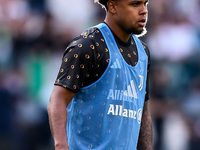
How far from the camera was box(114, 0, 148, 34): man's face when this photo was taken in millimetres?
2691

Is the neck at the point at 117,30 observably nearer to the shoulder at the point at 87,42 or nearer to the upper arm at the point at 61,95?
the shoulder at the point at 87,42

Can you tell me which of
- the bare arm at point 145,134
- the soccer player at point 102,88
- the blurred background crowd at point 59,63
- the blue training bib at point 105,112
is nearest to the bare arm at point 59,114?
the soccer player at point 102,88

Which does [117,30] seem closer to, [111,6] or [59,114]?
[111,6]

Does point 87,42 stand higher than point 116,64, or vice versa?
point 87,42

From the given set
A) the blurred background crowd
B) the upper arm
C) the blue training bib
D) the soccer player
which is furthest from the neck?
Result: the blurred background crowd

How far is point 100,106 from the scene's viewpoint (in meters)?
2.52

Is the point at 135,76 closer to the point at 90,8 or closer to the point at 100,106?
the point at 100,106

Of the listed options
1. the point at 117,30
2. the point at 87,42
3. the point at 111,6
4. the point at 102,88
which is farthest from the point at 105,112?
the point at 111,6

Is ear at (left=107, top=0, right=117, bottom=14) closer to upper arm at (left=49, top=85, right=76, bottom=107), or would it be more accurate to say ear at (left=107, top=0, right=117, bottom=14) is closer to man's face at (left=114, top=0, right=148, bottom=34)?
man's face at (left=114, top=0, right=148, bottom=34)

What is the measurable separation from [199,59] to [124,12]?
3361 mm

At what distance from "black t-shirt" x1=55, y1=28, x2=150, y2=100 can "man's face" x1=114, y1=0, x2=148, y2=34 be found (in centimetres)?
23

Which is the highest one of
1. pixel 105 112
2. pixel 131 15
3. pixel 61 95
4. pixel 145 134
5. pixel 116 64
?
pixel 131 15

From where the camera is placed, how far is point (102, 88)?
2.53 m

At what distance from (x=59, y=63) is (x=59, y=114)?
2.88 m
